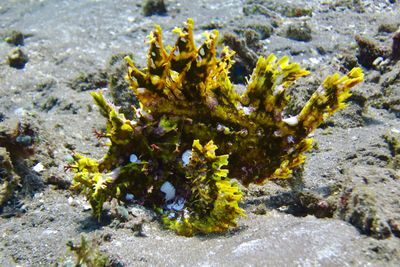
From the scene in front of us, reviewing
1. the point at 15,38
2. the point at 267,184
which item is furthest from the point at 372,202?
the point at 15,38

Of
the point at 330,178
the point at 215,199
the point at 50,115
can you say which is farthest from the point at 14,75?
the point at 330,178

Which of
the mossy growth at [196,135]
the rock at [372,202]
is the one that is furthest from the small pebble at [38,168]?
the rock at [372,202]

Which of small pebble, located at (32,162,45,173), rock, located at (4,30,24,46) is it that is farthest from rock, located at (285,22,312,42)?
rock, located at (4,30,24,46)

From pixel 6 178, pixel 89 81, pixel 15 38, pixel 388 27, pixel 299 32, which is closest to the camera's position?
pixel 6 178

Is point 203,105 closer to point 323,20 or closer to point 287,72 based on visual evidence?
point 287,72

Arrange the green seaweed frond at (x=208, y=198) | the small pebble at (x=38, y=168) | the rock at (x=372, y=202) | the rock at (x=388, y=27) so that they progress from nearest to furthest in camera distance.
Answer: the rock at (x=372, y=202), the green seaweed frond at (x=208, y=198), the small pebble at (x=38, y=168), the rock at (x=388, y=27)

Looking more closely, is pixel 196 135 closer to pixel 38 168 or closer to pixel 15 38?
pixel 38 168

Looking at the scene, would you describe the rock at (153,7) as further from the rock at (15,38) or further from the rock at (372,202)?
the rock at (372,202)
